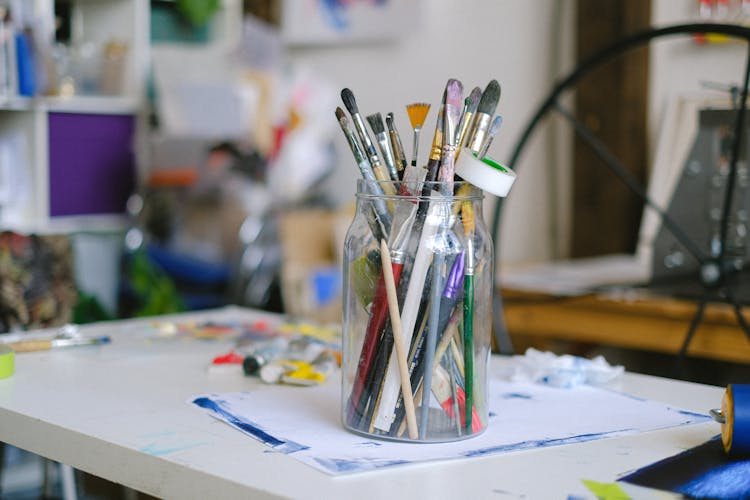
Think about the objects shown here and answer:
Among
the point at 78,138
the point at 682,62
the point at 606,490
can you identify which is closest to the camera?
the point at 606,490

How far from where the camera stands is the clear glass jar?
0.81 metres

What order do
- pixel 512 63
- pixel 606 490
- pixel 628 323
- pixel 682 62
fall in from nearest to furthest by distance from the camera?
pixel 606 490
pixel 628 323
pixel 682 62
pixel 512 63

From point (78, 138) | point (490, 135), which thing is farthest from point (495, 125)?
point (78, 138)

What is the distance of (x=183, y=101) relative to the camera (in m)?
3.39

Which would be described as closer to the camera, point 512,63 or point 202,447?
point 202,447

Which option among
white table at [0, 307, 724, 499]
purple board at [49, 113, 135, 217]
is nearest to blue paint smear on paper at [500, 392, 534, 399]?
white table at [0, 307, 724, 499]

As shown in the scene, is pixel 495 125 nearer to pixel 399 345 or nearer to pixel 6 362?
pixel 399 345

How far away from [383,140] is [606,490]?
0.36 metres

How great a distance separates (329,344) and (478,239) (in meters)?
0.47

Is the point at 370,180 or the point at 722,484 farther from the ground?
the point at 370,180

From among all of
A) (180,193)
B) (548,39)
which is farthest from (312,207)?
(548,39)

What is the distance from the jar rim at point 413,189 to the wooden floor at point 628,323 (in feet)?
3.07

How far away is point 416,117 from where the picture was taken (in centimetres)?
86

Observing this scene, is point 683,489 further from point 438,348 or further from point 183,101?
point 183,101
